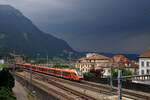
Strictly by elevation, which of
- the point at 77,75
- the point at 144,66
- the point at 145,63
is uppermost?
the point at 145,63

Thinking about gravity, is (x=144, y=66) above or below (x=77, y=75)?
above

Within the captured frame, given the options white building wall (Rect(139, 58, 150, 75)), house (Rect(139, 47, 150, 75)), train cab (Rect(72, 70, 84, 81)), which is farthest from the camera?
white building wall (Rect(139, 58, 150, 75))

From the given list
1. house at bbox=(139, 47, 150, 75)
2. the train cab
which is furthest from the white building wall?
the train cab

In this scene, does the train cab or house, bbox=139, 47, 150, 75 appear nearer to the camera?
the train cab

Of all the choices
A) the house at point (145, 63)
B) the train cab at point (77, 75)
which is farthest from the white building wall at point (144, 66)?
the train cab at point (77, 75)

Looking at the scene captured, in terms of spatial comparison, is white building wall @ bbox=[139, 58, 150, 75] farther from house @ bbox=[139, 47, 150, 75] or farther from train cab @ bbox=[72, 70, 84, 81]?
train cab @ bbox=[72, 70, 84, 81]

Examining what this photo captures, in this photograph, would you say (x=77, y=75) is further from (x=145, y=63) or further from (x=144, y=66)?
(x=144, y=66)

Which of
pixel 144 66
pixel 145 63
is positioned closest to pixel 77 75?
pixel 145 63

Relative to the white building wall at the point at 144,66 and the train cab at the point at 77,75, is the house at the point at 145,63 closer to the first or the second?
the white building wall at the point at 144,66

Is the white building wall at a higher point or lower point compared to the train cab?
higher

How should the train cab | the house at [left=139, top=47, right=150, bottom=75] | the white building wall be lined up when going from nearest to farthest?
the train cab < the house at [left=139, top=47, right=150, bottom=75] < the white building wall

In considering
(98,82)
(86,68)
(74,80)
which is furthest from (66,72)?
(86,68)

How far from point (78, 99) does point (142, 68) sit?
4349 centimetres

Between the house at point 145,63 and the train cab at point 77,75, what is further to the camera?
the house at point 145,63
